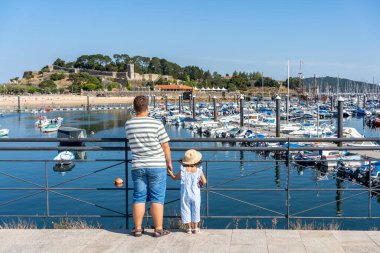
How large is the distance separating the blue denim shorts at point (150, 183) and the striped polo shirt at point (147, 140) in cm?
7

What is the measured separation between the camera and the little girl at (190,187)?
5508mm

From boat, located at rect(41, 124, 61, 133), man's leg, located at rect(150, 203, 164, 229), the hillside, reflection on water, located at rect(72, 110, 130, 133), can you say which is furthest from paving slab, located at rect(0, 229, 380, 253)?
the hillside

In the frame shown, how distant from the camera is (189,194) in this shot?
5.54 meters

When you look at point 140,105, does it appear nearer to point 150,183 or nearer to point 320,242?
point 150,183

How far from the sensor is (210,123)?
189 feet

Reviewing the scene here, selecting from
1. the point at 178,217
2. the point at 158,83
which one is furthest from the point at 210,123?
the point at 158,83

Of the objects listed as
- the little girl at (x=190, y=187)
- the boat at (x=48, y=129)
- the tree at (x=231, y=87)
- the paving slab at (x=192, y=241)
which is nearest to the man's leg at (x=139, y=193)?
the paving slab at (x=192, y=241)

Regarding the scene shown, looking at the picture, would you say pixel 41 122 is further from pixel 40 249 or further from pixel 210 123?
pixel 40 249

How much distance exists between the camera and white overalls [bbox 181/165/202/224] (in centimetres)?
552

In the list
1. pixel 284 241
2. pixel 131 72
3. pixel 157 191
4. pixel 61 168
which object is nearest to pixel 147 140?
pixel 157 191

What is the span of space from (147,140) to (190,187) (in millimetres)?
812

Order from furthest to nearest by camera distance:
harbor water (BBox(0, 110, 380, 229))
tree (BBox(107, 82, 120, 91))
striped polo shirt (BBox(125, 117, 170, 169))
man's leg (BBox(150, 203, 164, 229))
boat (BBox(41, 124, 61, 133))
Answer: tree (BBox(107, 82, 120, 91))
boat (BBox(41, 124, 61, 133))
harbor water (BBox(0, 110, 380, 229))
man's leg (BBox(150, 203, 164, 229))
striped polo shirt (BBox(125, 117, 170, 169))

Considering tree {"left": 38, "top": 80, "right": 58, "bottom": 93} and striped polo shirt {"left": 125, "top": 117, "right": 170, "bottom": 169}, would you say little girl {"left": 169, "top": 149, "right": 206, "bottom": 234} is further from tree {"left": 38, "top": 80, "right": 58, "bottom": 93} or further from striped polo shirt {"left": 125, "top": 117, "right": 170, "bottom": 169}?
tree {"left": 38, "top": 80, "right": 58, "bottom": 93}

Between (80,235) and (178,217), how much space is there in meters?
1.33
